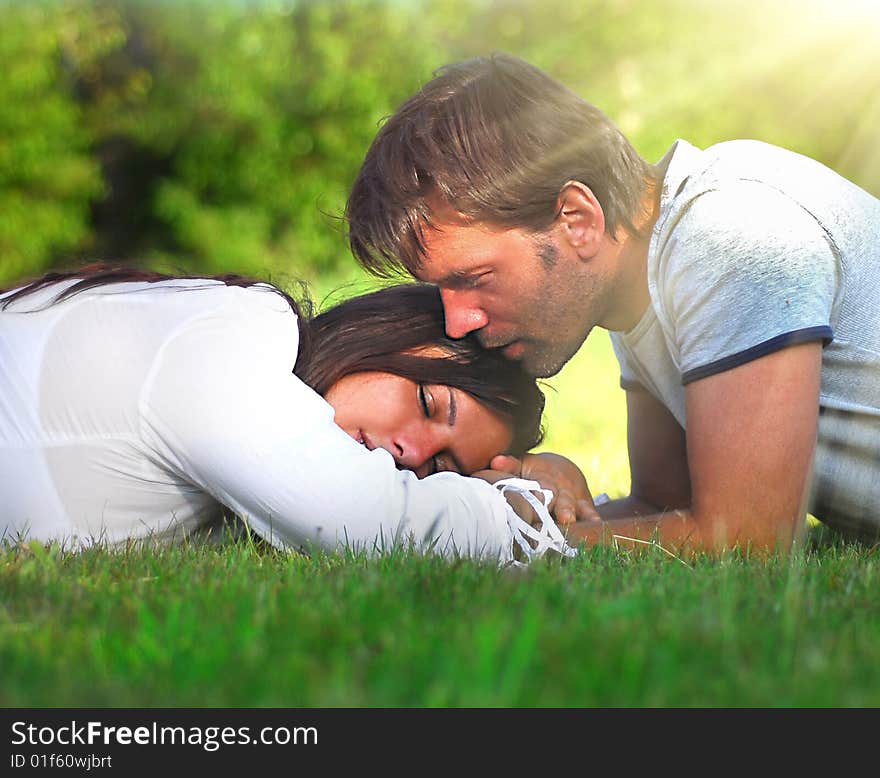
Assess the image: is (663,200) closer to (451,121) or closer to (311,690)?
(451,121)

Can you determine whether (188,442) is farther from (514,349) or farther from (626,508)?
(626,508)

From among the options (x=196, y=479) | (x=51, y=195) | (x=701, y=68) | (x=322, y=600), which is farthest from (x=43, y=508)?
(x=701, y=68)

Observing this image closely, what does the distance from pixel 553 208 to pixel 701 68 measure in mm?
13002

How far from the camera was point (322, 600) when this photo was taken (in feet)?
6.93

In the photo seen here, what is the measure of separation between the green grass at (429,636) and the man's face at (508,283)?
122 cm

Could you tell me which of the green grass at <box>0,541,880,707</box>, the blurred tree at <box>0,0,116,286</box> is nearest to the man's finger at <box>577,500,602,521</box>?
the green grass at <box>0,541,880,707</box>

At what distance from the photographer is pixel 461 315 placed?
3609 mm

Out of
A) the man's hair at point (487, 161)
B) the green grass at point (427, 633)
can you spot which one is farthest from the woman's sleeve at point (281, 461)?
the man's hair at point (487, 161)

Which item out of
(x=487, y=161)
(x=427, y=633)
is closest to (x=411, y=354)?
(x=487, y=161)

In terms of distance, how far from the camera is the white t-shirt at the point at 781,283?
3127mm

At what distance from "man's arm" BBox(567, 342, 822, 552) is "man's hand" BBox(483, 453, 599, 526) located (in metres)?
0.42

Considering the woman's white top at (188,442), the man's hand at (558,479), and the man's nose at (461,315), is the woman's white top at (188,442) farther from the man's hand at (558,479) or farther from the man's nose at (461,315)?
the man's nose at (461,315)

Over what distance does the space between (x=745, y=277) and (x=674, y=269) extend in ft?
0.79

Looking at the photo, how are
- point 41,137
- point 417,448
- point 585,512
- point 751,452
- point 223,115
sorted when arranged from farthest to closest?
point 223,115, point 41,137, point 585,512, point 417,448, point 751,452
